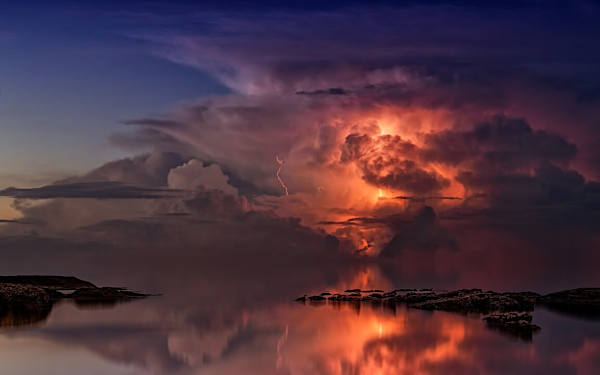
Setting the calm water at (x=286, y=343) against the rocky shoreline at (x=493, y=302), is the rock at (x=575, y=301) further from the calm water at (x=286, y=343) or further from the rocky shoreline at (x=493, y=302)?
the calm water at (x=286, y=343)

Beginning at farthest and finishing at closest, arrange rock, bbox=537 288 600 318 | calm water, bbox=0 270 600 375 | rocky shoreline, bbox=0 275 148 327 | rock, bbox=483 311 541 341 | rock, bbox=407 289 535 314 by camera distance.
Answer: rock, bbox=537 288 600 318, rock, bbox=407 289 535 314, rocky shoreline, bbox=0 275 148 327, rock, bbox=483 311 541 341, calm water, bbox=0 270 600 375

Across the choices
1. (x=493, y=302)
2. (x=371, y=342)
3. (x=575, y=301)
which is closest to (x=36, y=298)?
(x=371, y=342)

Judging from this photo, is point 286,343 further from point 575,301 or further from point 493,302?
point 575,301

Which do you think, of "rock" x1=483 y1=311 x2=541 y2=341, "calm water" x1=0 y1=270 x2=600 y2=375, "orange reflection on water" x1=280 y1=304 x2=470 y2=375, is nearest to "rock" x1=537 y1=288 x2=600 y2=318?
"calm water" x1=0 y1=270 x2=600 y2=375

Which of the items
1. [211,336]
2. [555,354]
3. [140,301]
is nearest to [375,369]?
[555,354]

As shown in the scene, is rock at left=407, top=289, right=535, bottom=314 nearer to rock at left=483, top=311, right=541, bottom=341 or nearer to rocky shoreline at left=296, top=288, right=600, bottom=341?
rocky shoreline at left=296, top=288, right=600, bottom=341

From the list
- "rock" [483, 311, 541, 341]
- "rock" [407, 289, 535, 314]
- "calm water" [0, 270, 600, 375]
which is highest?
"rock" [407, 289, 535, 314]

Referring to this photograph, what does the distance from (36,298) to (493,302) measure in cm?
5177

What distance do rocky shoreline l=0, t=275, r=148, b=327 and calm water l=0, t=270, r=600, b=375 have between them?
2.66m

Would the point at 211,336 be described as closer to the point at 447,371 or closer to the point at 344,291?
the point at 447,371

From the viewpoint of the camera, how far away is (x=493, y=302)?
6869 centimetres

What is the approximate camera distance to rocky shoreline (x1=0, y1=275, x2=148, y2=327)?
5862 centimetres

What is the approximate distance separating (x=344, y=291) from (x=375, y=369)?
60033mm

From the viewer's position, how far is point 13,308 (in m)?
65.9
